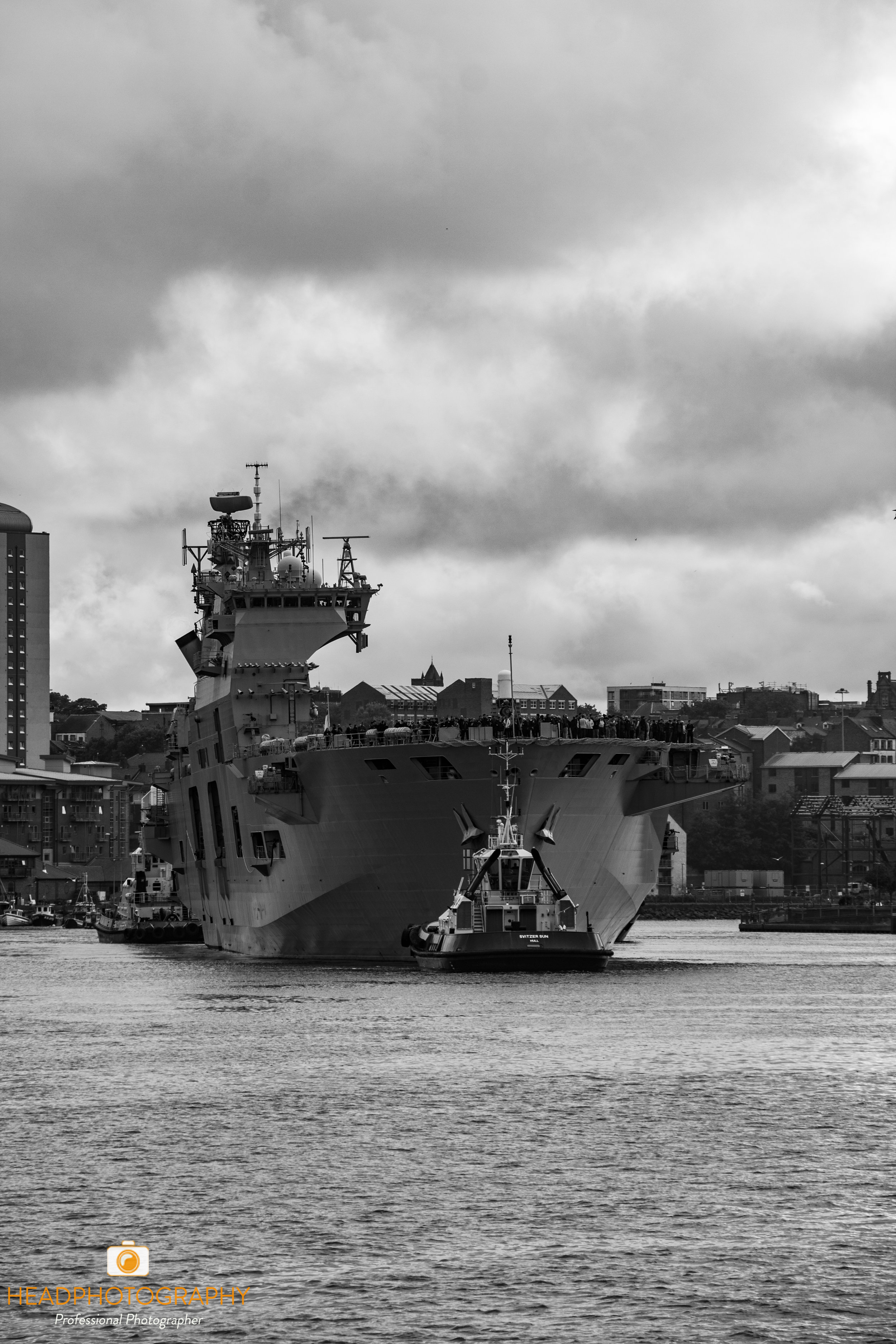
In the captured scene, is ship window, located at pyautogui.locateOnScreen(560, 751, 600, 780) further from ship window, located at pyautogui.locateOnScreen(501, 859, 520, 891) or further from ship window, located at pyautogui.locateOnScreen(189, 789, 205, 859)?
ship window, located at pyautogui.locateOnScreen(189, 789, 205, 859)

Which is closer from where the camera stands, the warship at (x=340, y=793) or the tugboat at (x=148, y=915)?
the warship at (x=340, y=793)

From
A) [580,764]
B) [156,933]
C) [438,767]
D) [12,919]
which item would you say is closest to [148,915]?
[156,933]

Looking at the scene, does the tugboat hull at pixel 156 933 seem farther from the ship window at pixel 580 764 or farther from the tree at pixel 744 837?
the tree at pixel 744 837

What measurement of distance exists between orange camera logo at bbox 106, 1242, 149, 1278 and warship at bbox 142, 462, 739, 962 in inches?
1477

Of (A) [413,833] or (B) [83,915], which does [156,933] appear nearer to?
(B) [83,915]

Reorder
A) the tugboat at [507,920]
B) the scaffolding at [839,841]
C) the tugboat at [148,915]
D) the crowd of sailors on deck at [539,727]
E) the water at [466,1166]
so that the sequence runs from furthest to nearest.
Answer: the scaffolding at [839,841] → the tugboat at [148,915] → the crowd of sailors on deck at [539,727] → the tugboat at [507,920] → the water at [466,1166]

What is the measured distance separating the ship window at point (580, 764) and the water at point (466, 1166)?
908 centimetres

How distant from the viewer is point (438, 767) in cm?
6109

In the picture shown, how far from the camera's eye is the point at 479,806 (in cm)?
6100

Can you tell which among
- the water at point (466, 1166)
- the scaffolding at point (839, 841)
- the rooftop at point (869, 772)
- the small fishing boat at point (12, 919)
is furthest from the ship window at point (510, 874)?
the rooftop at point (869, 772)

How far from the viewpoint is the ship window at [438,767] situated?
200ft

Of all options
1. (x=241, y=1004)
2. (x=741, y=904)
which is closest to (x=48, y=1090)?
(x=241, y=1004)

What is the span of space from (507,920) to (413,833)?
5.09 metres

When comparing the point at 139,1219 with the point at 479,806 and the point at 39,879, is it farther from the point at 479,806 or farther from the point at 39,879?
the point at 39,879
